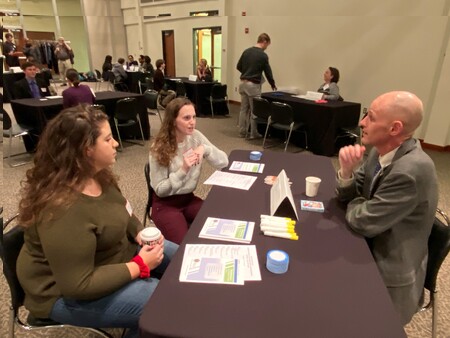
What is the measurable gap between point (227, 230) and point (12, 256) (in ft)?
2.62

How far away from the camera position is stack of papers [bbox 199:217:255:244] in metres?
1.17

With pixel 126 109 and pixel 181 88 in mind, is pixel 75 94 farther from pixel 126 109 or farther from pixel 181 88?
pixel 181 88

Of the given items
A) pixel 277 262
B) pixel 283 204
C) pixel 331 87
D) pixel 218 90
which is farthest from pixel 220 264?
pixel 218 90

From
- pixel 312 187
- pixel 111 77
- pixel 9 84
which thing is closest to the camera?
pixel 312 187

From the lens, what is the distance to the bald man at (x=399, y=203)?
3.69 feet

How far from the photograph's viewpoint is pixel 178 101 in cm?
195

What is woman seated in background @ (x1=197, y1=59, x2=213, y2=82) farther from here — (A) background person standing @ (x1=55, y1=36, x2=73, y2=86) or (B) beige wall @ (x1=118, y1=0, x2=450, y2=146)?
(A) background person standing @ (x1=55, y1=36, x2=73, y2=86)

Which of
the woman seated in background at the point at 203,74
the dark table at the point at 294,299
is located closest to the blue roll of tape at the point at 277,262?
the dark table at the point at 294,299

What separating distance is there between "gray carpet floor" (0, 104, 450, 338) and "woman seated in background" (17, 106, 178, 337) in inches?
25.9

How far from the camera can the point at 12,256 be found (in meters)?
1.12

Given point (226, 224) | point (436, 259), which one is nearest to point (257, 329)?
point (226, 224)

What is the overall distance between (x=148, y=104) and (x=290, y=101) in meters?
2.28

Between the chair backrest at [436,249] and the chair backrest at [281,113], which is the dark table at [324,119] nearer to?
the chair backrest at [281,113]

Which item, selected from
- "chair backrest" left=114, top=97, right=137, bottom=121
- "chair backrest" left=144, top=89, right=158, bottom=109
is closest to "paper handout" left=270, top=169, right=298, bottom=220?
"chair backrest" left=114, top=97, right=137, bottom=121
